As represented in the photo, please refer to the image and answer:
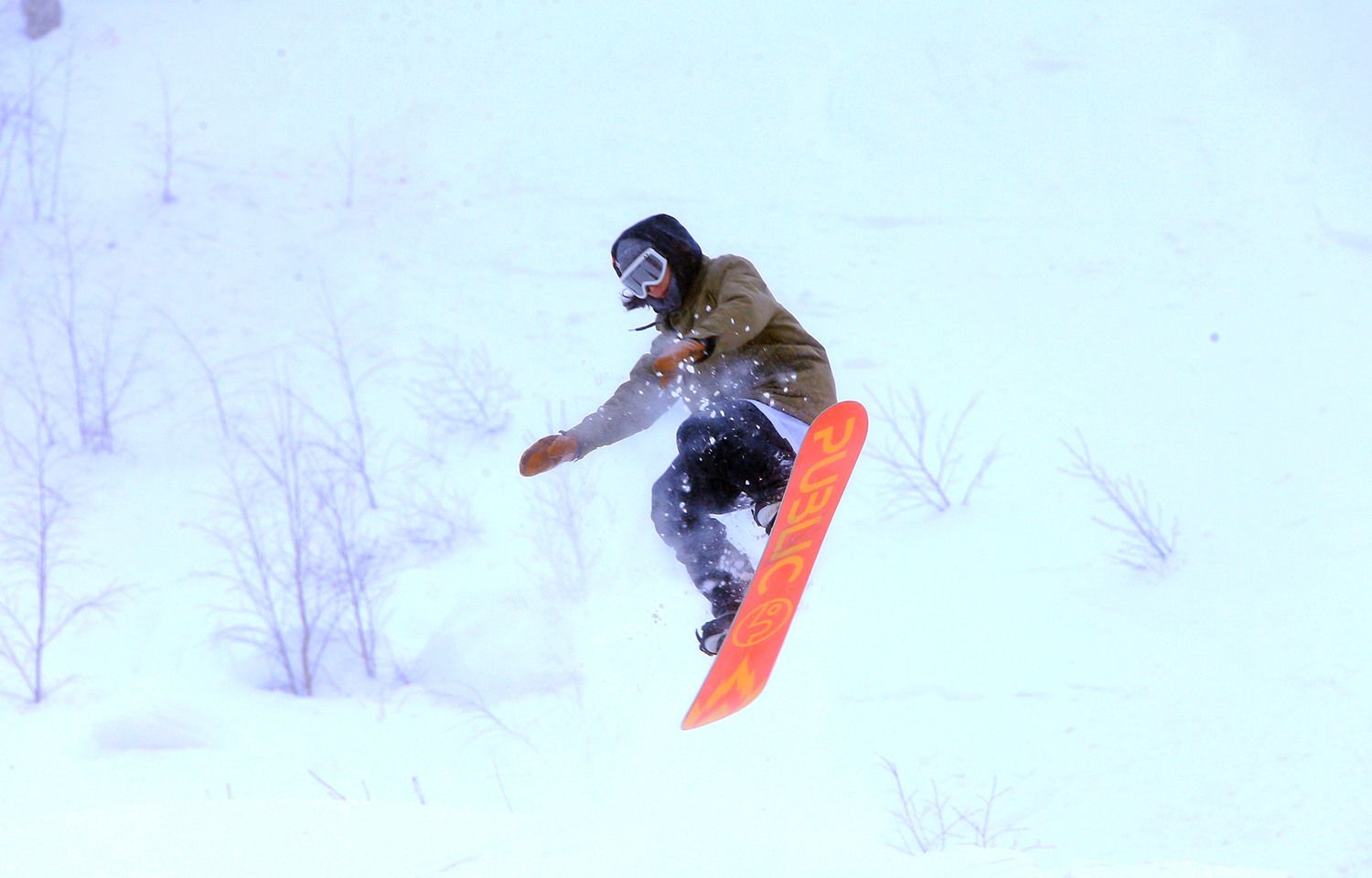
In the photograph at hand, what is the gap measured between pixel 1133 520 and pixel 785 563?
15.8 feet

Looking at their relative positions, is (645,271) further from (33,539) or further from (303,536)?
(33,539)

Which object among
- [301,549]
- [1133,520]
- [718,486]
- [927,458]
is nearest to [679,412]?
[718,486]

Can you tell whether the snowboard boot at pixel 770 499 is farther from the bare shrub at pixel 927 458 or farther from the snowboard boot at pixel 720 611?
the bare shrub at pixel 927 458

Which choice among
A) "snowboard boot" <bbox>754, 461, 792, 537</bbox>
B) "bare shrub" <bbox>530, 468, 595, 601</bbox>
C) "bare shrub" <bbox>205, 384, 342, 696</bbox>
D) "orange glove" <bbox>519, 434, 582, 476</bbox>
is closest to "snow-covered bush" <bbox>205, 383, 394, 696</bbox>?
"bare shrub" <bbox>205, 384, 342, 696</bbox>

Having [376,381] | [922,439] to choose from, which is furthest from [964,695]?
[376,381]

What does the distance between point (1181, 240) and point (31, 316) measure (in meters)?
11.6

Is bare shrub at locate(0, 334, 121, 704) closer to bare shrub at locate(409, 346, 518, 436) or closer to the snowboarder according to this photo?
bare shrub at locate(409, 346, 518, 436)

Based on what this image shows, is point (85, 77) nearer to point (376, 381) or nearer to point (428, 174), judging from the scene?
point (428, 174)

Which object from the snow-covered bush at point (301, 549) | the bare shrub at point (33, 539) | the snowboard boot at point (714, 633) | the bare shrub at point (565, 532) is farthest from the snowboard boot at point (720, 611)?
the bare shrub at point (33, 539)

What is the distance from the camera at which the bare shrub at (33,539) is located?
24.6ft

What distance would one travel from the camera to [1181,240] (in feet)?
38.5

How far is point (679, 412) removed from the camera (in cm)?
374

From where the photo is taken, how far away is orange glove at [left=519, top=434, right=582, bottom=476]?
3.07 meters

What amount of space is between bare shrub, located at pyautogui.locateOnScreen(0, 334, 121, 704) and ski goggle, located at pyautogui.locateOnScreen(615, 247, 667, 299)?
549cm
